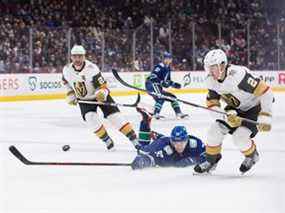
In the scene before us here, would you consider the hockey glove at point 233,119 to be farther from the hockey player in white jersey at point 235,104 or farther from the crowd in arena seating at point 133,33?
the crowd in arena seating at point 133,33

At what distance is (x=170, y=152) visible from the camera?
4914 millimetres

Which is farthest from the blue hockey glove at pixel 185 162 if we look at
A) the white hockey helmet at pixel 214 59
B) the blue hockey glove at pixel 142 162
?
the white hockey helmet at pixel 214 59

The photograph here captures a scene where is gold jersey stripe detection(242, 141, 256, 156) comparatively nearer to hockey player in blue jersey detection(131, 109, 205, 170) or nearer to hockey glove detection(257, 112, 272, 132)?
hockey glove detection(257, 112, 272, 132)

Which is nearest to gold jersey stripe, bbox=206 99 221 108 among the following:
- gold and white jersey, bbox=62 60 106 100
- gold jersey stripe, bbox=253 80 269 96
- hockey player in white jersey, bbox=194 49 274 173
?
hockey player in white jersey, bbox=194 49 274 173

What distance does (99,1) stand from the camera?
58.0 ft

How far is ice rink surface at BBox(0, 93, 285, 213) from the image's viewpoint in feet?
12.0

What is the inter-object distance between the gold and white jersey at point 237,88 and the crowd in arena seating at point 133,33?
27.2 ft

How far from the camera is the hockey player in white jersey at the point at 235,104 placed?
4.24m

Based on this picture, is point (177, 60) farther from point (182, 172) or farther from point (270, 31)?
point (182, 172)

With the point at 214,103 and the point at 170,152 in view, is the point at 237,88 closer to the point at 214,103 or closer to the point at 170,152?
the point at 214,103

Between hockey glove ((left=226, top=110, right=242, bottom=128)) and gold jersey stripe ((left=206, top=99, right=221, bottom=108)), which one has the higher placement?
gold jersey stripe ((left=206, top=99, right=221, bottom=108))

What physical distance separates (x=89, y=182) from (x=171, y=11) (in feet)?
45.6

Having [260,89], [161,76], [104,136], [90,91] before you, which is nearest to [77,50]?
[90,91]

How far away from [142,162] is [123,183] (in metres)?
0.44
